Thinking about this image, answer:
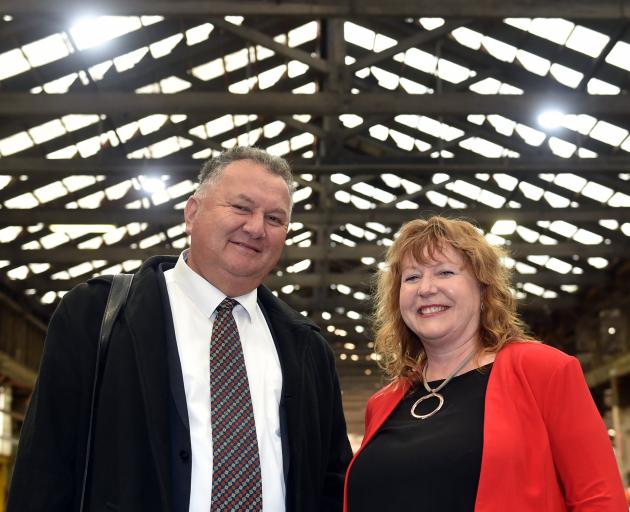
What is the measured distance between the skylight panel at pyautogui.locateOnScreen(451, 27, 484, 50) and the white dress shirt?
1382cm

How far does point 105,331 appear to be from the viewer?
3.32 m

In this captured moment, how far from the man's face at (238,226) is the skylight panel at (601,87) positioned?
13724mm

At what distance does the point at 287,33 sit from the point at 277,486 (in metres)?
14.7

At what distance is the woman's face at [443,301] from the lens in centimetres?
349

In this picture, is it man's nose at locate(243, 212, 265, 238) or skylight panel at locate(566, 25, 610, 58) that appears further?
skylight panel at locate(566, 25, 610, 58)

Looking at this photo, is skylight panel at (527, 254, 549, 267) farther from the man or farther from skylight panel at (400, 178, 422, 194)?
the man

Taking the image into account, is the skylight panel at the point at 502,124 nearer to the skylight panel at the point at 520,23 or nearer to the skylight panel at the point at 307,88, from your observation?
the skylight panel at the point at 520,23

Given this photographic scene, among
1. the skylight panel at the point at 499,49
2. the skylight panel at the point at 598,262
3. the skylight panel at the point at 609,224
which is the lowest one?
the skylight panel at the point at 609,224

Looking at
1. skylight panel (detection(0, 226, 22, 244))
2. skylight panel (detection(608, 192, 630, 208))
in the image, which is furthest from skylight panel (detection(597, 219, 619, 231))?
skylight panel (detection(0, 226, 22, 244))

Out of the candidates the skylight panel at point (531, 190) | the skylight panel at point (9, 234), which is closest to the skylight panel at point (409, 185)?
the skylight panel at point (531, 190)

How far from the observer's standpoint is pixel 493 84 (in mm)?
18078

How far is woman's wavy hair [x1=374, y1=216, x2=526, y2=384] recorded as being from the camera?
3.52m

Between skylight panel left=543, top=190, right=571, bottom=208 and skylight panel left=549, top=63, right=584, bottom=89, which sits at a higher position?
skylight panel left=543, top=190, right=571, bottom=208

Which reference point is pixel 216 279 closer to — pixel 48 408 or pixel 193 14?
pixel 48 408
